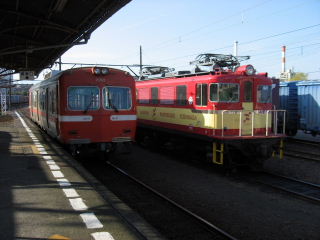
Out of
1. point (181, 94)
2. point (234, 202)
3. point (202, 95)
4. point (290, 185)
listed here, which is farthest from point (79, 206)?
point (181, 94)

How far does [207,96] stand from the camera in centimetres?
1080

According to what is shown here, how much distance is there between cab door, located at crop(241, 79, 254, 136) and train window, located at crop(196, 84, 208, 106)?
119 cm

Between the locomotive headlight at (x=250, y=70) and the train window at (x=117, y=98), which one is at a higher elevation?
the locomotive headlight at (x=250, y=70)

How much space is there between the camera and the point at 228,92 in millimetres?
10648

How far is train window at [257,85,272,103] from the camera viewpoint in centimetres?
1115

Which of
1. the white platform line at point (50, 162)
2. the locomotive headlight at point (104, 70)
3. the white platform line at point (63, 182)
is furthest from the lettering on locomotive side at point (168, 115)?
the white platform line at point (63, 182)

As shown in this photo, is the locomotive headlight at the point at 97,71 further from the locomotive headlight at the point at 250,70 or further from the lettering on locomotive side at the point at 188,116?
the locomotive headlight at the point at 250,70

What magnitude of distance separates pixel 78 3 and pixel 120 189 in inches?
207

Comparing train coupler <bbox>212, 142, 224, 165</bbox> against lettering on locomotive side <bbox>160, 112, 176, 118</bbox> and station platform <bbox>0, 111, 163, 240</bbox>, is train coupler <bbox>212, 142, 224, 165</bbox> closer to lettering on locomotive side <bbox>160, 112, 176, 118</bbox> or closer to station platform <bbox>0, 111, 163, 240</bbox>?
lettering on locomotive side <bbox>160, 112, 176, 118</bbox>

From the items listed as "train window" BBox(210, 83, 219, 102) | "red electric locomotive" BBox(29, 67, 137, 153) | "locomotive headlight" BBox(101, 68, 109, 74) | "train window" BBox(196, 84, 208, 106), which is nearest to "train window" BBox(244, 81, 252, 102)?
"train window" BBox(210, 83, 219, 102)

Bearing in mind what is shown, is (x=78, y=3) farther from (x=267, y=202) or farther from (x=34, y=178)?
(x=267, y=202)

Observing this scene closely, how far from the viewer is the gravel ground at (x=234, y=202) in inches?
250

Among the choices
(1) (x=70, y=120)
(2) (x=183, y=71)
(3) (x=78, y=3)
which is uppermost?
(3) (x=78, y=3)

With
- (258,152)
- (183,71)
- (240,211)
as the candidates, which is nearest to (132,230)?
(240,211)
